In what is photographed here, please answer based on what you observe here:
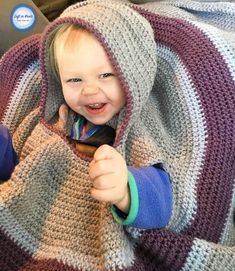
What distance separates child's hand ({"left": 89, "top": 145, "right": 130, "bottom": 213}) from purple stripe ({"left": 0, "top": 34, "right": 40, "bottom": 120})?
390mm

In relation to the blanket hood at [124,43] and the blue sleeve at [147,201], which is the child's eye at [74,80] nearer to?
the blanket hood at [124,43]

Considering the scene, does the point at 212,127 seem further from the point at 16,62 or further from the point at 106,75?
the point at 16,62

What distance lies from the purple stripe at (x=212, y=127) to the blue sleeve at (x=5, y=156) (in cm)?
35

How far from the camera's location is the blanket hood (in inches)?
30.6

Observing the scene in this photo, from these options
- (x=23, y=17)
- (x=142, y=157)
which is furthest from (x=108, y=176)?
(x=23, y=17)

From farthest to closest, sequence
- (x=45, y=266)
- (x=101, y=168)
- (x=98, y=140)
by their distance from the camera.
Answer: (x=98, y=140) → (x=45, y=266) → (x=101, y=168)

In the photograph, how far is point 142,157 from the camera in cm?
81

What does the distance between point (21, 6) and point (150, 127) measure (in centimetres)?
52

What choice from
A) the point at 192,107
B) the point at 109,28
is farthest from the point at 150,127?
the point at 109,28

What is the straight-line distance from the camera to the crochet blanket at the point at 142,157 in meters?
0.77

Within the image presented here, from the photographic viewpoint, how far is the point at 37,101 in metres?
1.00

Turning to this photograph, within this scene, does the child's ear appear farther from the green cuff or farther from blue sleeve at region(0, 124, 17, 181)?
the green cuff

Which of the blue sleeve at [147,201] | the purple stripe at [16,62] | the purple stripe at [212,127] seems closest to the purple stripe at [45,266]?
the blue sleeve at [147,201]

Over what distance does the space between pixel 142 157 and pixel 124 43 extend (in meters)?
0.20
